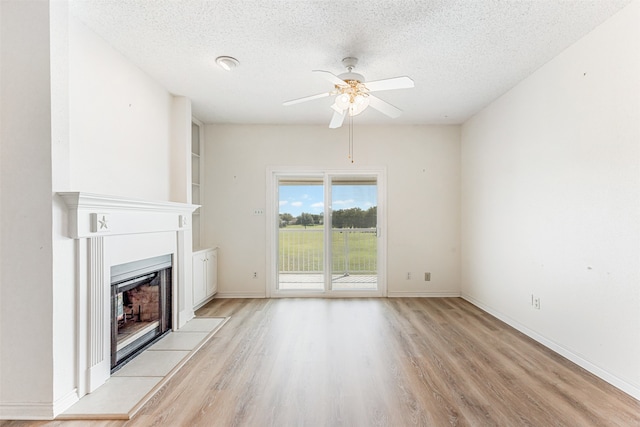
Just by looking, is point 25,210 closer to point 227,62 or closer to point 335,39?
point 227,62

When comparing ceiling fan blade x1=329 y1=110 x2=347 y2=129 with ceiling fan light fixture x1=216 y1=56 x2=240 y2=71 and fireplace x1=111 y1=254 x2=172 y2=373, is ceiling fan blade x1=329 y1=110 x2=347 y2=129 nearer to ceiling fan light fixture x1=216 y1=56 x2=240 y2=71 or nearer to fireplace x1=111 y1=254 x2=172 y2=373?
ceiling fan light fixture x1=216 y1=56 x2=240 y2=71

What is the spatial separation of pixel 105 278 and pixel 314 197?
128 inches

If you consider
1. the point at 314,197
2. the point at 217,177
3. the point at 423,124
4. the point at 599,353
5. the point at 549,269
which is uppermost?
the point at 423,124

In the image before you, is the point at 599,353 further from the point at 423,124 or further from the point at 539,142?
the point at 423,124

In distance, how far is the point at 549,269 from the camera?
2998mm

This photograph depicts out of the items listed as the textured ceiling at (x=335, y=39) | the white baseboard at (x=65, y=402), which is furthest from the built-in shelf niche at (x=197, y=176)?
the white baseboard at (x=65, y=402)

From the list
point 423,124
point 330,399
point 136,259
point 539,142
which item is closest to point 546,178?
A: point 539,142

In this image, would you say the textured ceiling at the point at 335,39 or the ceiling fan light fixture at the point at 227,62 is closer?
the textured ceiling at the point at 335,39

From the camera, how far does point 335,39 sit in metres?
2.56

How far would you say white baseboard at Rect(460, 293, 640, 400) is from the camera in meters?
2.19

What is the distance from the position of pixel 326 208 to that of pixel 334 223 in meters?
0.27

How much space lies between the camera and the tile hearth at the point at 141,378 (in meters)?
1.97

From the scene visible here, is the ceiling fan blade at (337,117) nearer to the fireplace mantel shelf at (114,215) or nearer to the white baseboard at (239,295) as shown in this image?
the fireplace mantel shelf at (114,215)

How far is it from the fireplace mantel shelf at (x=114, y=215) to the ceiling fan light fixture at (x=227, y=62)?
1.42 m
